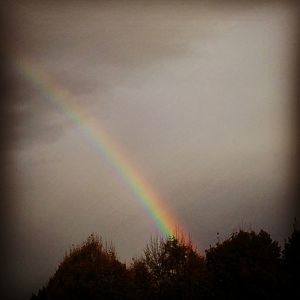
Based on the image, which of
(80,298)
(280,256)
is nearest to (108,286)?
(80,298)

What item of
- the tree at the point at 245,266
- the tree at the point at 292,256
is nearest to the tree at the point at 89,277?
the tree at the point at 245,266

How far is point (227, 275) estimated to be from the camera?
1488 cm

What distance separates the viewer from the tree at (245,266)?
13.7 meters

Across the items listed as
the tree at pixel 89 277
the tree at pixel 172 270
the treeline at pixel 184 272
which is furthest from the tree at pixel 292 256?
the tree at pixel 89 277

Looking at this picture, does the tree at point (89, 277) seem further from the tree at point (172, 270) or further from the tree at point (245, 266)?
the tree at point (245, 266)

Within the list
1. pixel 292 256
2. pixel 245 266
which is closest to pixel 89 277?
pixel 245 266

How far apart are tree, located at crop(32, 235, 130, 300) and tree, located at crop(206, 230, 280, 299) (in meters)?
2.77

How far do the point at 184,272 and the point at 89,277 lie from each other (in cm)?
298

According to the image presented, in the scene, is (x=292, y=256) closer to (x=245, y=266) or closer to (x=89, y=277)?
(x=245, y=266)

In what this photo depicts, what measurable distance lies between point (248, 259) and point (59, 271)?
5853 mm

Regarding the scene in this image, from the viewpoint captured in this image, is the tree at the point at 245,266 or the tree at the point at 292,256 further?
the tree at the point at 245,266

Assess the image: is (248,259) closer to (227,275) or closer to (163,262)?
(227,275)

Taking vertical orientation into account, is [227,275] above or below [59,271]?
below

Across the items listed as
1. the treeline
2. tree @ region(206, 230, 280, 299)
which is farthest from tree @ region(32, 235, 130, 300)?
tree @ region(206, 230, 280, 299)
